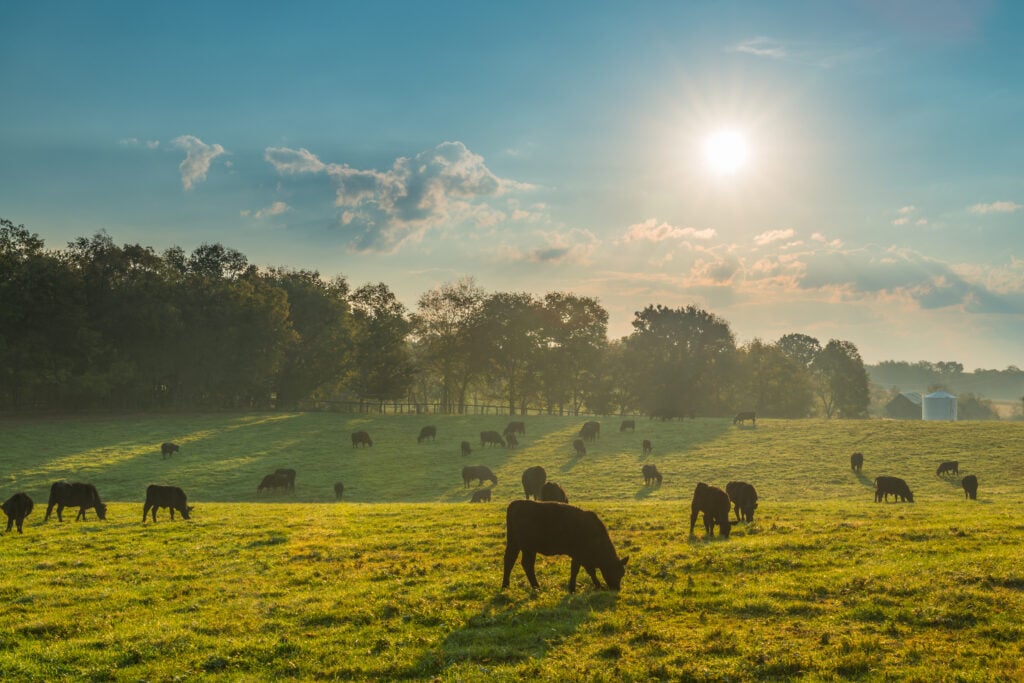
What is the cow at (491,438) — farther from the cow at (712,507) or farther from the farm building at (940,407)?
the farm building at (940,407)

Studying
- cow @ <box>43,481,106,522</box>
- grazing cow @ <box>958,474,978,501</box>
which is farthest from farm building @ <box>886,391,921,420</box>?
cow @ <box>43,481,106,522</box>

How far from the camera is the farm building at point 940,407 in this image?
91.7 meters

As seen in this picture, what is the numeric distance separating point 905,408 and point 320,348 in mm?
123763

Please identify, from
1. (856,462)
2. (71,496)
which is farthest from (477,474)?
(856,462)

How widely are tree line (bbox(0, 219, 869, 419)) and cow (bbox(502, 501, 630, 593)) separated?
60.5m

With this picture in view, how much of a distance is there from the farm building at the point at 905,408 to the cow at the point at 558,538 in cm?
14350

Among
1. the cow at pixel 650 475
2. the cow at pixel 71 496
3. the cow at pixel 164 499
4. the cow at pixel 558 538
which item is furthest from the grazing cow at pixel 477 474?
the cow at pixel 558 538

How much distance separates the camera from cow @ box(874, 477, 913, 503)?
30.9 metres

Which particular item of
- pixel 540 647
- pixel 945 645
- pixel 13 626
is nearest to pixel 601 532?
pixel 540 647

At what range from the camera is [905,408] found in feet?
441

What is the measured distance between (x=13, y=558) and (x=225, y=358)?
63.1 meters

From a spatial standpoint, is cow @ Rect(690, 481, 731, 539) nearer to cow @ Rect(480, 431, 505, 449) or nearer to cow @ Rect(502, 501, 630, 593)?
cow @ Rect(502, 501, 630, 593)

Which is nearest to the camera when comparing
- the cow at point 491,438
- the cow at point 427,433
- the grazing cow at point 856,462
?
the grazing cow at point 856,462

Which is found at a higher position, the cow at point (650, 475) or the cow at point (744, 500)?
the cow at point (744, 500)
